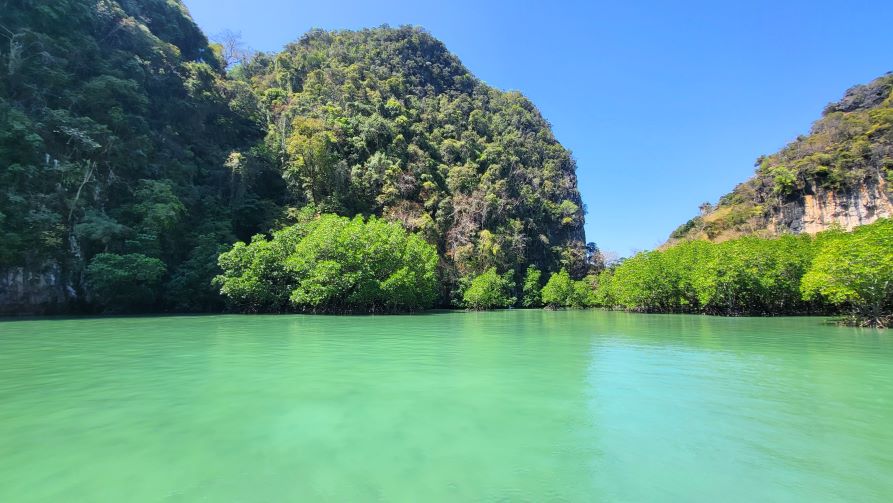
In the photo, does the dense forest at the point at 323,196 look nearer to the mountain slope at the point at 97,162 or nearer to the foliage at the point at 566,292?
the mountain slope at the point at 97,162

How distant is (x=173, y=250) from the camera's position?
32.3 metres

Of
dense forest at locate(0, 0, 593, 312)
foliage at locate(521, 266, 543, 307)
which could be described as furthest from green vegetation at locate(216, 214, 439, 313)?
foliage at locate(521, 266, 543, 307)

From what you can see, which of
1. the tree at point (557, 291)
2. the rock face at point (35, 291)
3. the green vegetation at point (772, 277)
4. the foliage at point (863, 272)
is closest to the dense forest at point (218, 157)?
the rock face at point (35, 291)

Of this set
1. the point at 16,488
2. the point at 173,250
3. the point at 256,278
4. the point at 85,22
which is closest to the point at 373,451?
the point at 16,488

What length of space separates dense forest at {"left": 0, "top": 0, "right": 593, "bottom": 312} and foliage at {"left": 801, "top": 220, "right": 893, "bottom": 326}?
89.5 ft

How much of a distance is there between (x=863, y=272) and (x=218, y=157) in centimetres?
4470

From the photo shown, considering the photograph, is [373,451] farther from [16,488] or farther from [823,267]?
[823,267]

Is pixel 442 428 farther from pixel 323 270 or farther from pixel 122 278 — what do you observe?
pixel 122 278

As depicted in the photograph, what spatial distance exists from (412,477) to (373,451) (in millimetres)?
760

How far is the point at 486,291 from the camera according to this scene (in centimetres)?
4019

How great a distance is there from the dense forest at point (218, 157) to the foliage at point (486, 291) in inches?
74.2

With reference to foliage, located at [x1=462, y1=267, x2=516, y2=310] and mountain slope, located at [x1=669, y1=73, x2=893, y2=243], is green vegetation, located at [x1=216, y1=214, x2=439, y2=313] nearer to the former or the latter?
foliage, located at [x1=462, y1=267, x2=516, y2=310]

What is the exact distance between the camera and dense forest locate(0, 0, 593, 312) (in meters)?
27.3

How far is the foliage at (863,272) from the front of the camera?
Result: 56.0 feet
